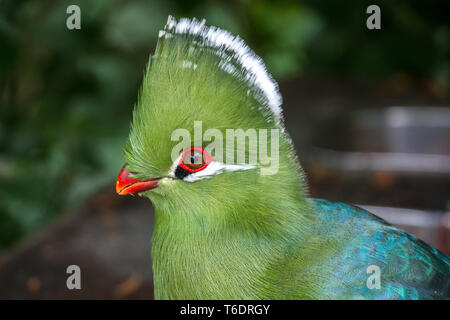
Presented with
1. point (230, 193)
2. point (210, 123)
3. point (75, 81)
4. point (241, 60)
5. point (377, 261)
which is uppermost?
point (75, 81)

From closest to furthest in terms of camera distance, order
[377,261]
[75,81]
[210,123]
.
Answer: [210,123] < [377,261] < [75,81]

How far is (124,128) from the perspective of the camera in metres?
3.27

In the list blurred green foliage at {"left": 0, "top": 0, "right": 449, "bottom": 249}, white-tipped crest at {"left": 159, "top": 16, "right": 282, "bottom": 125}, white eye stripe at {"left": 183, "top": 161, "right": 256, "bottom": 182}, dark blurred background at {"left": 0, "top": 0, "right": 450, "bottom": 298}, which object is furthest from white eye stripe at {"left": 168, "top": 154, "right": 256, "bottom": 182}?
blurred green foliage at {"left": 0, "top": 0, "right": 449, "bottom": 249}

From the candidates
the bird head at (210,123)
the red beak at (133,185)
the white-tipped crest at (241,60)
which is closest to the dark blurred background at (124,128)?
the red beak at (133,185)

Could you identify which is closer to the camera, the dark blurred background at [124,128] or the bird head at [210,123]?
the bird head at [210,123]

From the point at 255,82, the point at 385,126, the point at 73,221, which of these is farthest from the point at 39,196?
the point at 385,126

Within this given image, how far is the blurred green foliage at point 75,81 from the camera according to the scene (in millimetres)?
2828

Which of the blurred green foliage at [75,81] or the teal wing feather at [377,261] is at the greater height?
the blurred green foliage at [75,81]

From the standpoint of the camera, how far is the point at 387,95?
4.45 metres

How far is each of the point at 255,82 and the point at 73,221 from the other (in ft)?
5.84

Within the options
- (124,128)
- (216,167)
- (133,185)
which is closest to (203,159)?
(216,167)

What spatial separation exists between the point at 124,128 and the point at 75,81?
14.5 inches

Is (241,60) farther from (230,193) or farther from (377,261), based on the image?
(377,261)

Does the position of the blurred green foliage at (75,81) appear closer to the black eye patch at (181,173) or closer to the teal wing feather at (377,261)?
the black eye patch at (181,173)
